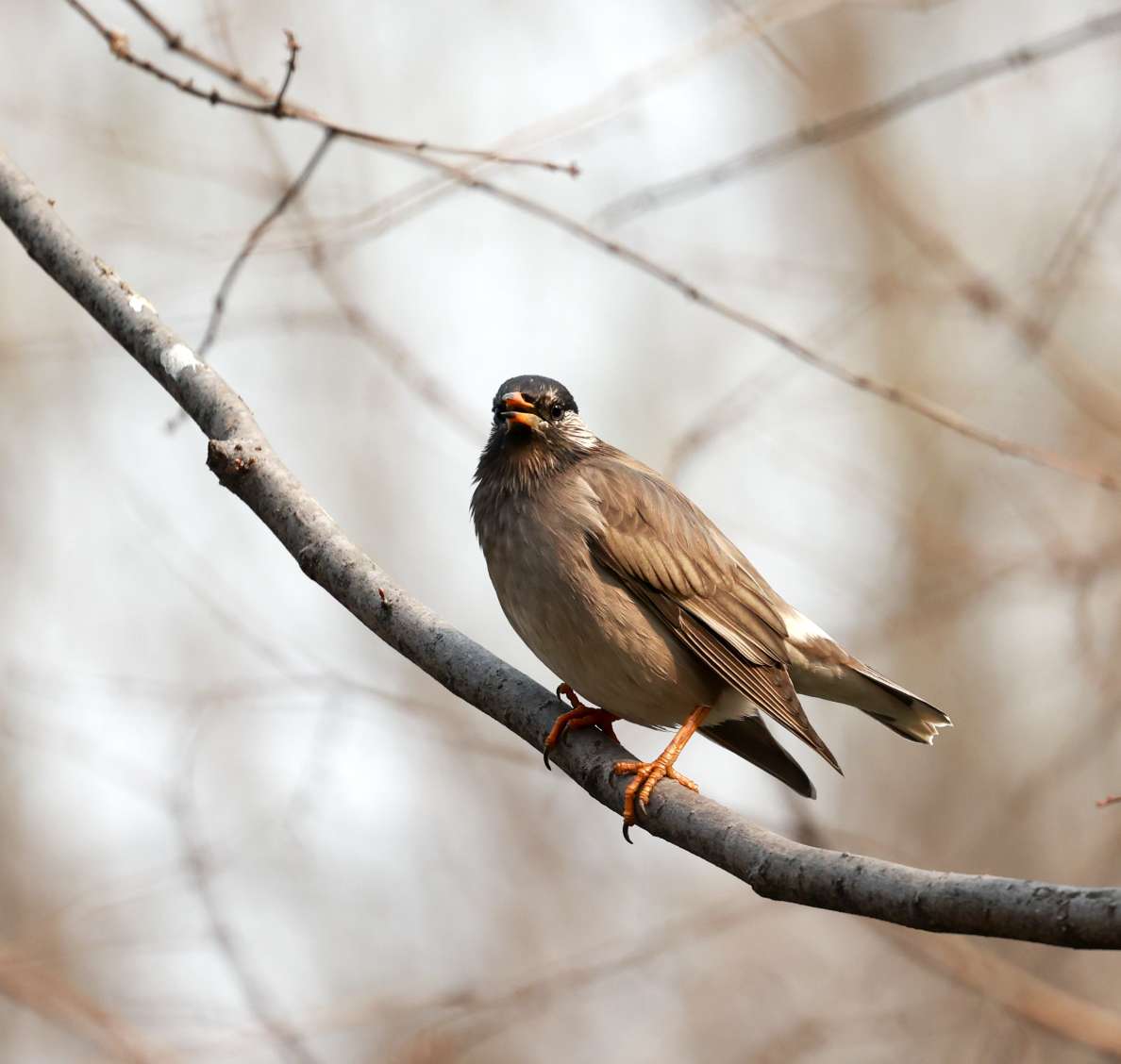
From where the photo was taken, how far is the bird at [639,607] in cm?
513

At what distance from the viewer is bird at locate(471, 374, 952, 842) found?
5129 mm

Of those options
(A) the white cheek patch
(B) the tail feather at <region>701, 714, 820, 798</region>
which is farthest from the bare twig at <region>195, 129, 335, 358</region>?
(B) the tail feather at <region>701, 714, 820, 798</region>

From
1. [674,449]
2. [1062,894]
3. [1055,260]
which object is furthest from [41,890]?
[1062,894]

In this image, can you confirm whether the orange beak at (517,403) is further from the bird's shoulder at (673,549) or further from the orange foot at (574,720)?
the orange foot at (574,720)

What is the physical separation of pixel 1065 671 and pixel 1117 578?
137 centimetres

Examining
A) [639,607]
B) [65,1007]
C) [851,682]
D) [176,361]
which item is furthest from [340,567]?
[65,1007]

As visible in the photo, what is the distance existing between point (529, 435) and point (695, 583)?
1.00 metres

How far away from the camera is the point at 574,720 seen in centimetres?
500

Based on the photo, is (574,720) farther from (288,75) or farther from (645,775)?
(288,75)

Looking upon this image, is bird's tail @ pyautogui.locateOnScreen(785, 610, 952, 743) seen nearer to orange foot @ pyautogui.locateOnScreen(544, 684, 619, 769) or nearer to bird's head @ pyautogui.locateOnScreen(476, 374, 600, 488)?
orange foot @ pyautogui.locateOnScreen(544, 684, 619, 769)

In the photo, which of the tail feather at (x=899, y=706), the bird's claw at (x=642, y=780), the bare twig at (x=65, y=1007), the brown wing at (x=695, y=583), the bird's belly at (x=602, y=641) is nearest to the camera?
the bird's claw at (x=642, y=780)

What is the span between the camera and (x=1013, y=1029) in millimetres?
7383

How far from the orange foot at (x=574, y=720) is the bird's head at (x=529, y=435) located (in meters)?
0.93

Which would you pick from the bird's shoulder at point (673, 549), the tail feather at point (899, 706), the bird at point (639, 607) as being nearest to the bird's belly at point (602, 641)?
the bird at point (639, 607)
